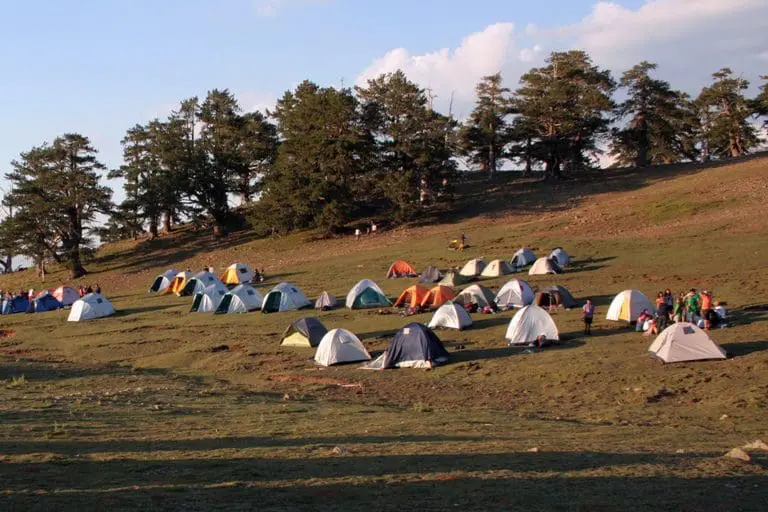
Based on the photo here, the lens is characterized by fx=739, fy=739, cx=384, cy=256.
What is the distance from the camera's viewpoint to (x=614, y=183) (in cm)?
6312

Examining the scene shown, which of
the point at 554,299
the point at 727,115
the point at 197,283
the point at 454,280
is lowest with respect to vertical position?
the point at 554,299

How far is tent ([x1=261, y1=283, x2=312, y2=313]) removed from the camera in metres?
37.1

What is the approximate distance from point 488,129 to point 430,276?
108 feet

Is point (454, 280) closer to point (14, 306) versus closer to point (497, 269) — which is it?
point (497, 269)

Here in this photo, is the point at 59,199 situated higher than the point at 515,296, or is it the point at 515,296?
the point at 59,199

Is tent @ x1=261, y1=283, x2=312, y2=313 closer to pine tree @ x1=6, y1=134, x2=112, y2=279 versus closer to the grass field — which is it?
the grass field

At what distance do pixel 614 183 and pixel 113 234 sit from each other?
4289 centimetres

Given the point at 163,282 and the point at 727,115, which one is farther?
the point at 727,115

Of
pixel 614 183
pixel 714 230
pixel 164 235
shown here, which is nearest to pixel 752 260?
pixel 714 230

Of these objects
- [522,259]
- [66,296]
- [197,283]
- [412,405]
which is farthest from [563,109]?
[412,405]

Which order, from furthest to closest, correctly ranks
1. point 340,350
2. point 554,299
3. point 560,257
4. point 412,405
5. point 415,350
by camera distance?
point 560,257 < point 554,299 < point 340,350 < point 415,350 < point 412,405

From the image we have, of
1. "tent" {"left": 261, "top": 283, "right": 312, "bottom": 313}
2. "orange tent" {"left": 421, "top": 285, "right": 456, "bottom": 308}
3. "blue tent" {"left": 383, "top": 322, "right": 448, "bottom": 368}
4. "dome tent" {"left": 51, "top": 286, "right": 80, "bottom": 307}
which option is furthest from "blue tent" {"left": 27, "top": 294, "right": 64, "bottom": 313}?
"blue tent" {"left": 383, "top": 322, "right": 448, "bottom": 368}

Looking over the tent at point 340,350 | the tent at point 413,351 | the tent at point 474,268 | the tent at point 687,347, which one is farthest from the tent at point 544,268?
the tent at point 687,347

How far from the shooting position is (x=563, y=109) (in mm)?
66250
